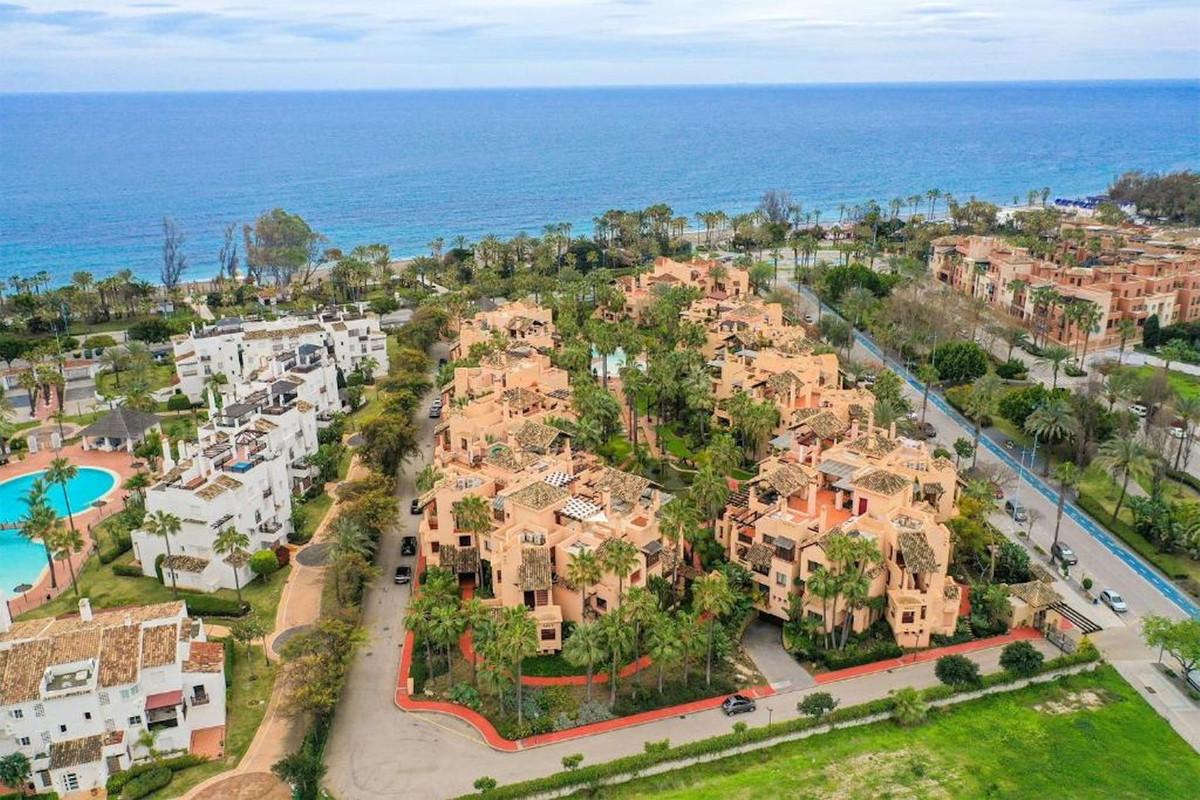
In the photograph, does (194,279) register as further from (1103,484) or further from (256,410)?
(1103,484)

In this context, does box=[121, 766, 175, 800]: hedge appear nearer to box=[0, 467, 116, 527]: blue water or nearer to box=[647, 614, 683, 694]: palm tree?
→ box=[647, 614, 683, 694]: palm tree

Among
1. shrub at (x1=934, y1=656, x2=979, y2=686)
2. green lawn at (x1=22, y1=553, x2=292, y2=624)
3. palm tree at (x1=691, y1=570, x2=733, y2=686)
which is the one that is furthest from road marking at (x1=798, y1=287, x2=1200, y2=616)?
green lawn at (x1=22, y1=553, x2=292, y2=624)

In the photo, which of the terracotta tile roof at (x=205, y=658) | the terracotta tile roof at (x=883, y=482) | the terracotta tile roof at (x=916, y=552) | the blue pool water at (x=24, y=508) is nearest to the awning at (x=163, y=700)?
the terracotta tile roof at (x=205, y=658)

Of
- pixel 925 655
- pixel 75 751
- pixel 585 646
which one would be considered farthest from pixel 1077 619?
pixel 75 751

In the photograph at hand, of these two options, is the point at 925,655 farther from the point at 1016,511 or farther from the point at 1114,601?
the point at 1016,511

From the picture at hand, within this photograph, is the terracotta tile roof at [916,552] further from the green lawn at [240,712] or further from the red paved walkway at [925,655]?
the green lawn at [240,712]
